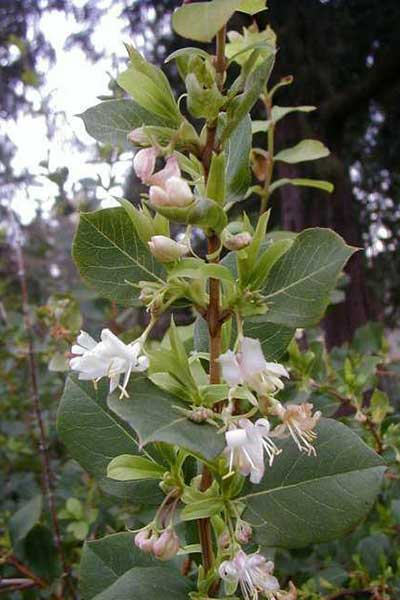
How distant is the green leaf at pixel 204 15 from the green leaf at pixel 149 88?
0.32 feet

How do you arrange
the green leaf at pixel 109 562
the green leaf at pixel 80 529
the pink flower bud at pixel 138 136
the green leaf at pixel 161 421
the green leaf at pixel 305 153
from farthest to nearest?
1. the green leaf at pixel 80 529
2. the green leaf at pixel 305 153
3. the green leaf at pixel 109 562
4. the pink flower bud at pixel 138 136
5. the green leaf at pixel 161 421

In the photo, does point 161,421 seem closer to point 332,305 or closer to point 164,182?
point 164,182

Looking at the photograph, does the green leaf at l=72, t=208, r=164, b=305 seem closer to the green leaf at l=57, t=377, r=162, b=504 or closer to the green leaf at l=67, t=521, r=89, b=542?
the green leaf at l=57, t=377, r=162, b=504


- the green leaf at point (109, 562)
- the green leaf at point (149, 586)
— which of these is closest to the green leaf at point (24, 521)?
the green leaf at point (109, 562)

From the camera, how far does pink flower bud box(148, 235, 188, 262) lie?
0.56 meters

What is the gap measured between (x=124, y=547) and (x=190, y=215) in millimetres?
395

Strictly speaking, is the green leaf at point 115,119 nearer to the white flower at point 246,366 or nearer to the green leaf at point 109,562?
the white flower at point 246,366

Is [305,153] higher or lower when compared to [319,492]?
higher

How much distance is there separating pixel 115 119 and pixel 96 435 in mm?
335

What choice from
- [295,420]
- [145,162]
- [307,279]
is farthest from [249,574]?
[145,162]

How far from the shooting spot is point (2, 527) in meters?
1.51

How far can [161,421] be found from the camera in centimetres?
51

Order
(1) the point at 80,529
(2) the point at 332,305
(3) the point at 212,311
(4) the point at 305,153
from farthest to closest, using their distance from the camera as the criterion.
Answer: (2) the point at 332,305 < (1) the point at 80,529 < (4) the point at 305,153 < (3) the point at 212,311

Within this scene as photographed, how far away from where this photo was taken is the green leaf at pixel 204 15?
19.6 inches
